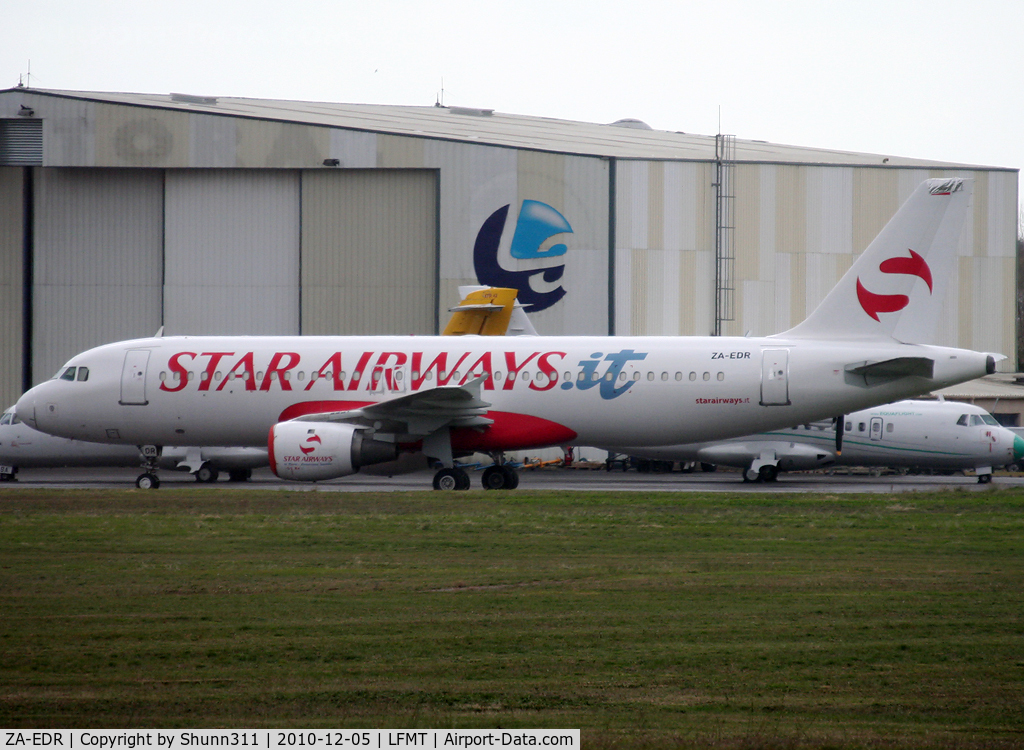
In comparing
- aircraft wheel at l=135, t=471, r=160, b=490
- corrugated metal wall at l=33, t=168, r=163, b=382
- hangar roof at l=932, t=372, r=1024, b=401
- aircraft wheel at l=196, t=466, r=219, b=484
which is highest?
corrugated metal wall at l=33, t=168, r=163, b=382

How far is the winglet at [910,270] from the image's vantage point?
22688mm

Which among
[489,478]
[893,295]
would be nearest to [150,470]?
[489,478]

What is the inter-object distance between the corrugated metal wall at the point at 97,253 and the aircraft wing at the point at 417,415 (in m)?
21.5

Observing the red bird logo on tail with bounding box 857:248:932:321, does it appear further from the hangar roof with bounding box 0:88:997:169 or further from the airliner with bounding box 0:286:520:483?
the hangar roof with bounding box 0:88:997:169

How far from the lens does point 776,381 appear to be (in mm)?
22859

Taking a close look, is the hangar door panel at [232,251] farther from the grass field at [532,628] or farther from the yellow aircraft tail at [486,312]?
the grass field at [532,628]

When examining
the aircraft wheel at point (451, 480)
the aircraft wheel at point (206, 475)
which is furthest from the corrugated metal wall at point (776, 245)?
the aircraft wheel at point (451, 480)

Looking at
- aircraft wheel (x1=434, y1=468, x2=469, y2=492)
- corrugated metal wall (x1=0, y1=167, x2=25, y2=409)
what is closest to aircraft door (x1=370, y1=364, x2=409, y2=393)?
aircraft wheel (x1=434, y1=468, x2=469, y2=492)

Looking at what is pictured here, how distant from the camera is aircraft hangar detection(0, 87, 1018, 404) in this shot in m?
40.7

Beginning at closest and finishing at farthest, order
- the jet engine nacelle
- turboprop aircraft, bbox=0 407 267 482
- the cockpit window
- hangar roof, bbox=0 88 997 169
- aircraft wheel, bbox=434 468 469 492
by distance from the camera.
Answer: the jet engine nacelle → aircraft wheel, bbox=434 468 469 492 → the cockpit window → turboprop aircraft, bbox=0 407 267 482 → hangar roof, bbox=0 88 997 169

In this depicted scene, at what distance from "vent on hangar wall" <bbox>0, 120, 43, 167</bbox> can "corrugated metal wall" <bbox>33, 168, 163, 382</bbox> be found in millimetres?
1322

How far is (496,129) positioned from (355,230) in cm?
937

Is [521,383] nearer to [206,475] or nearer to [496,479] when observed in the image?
[496,479]

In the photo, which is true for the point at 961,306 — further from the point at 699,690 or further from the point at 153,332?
the point at 699,690
